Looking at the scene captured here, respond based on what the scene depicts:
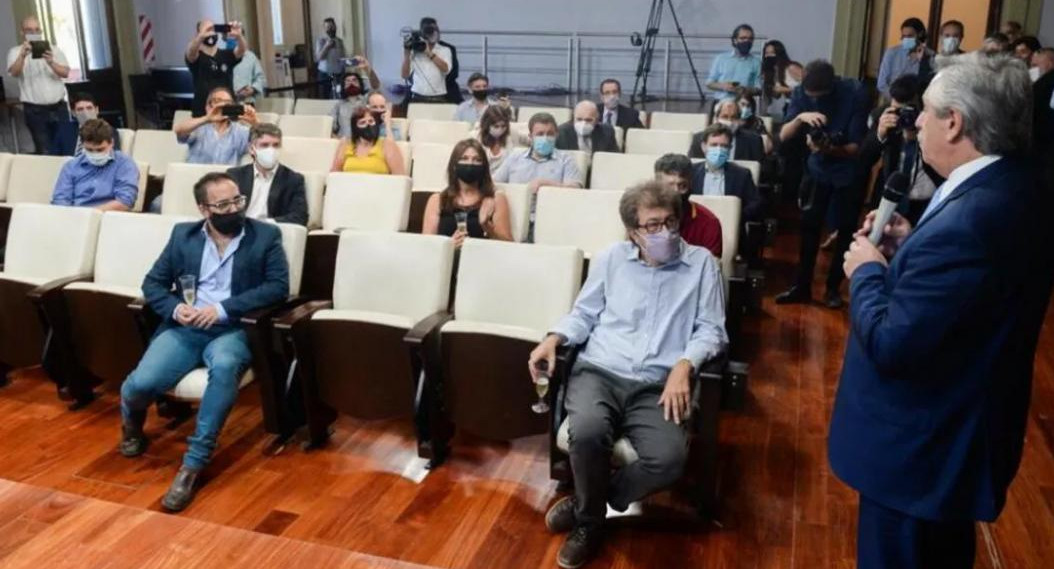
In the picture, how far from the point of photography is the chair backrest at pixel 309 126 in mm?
6363

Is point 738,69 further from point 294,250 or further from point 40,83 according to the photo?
point 40,83

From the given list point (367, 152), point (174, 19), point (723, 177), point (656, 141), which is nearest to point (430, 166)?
point (367, 152)

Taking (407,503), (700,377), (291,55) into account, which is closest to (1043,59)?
(700,377)

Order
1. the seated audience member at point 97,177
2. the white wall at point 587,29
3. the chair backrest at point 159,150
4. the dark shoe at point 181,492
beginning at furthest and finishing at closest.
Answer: the white wall at point 587,29 → the chair backrest at point 159,150 → the seated audience member at point 97,177 → the dark shoe at point 181,492

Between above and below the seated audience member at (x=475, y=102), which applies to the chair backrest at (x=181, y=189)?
below

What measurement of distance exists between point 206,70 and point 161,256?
12.4 ft

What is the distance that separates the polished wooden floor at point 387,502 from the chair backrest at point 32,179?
68.0 inches

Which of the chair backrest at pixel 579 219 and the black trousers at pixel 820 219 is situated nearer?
the chair backrest at pixel 579 219

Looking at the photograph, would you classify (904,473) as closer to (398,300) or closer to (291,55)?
(398,300)

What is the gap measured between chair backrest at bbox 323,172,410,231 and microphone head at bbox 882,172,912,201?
2.75 metres

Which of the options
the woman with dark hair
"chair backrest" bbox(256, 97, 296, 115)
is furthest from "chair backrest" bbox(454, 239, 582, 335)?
the woman with dark hair

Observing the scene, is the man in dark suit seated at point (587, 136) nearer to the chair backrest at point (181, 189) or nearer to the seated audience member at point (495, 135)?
the seated audience member at point (495, 135)

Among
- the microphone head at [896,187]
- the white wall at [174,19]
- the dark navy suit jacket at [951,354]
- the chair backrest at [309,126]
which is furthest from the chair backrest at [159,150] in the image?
the dark navy suit jacket at [951,354]

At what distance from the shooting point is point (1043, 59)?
6.51m
